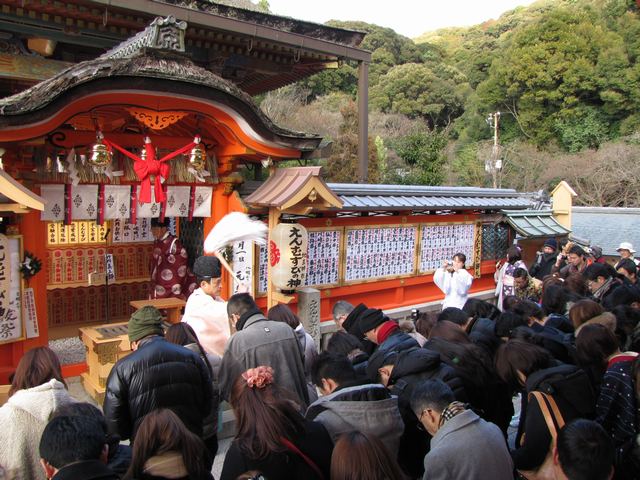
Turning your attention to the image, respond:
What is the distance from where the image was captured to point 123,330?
8023mm

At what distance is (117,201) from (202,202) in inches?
55.0

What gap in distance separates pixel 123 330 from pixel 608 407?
6.61 m

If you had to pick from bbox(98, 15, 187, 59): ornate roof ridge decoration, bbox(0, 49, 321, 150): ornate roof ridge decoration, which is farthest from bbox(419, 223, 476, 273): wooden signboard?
bbox(98, 15, 187, 59): ornate roof ridge decoration

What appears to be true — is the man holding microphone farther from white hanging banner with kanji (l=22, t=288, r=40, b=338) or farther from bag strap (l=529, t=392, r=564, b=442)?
white hanging banner with kanji (l=22, t=288, r=40, b=338)

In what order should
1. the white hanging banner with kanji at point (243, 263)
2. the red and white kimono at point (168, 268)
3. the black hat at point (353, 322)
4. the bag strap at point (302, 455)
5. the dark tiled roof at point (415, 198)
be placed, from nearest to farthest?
1. the bag strap at point (302, 455)
2. the black hat at point (353, 322)
3. the white hanging banner with kanji at point (243, 263)
4. the red and white kimono at point (168, 268)
5. the dark tiled roof at point (415, 198)

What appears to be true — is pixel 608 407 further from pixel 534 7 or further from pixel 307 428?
pixel 534 7

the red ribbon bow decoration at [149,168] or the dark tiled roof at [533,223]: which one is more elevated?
the red ribbon bow decoration at [149,168]

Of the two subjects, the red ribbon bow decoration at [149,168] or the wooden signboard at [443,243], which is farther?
the wooden signboard at [443,243]

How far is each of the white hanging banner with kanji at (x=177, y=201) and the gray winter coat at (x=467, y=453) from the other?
6288mm

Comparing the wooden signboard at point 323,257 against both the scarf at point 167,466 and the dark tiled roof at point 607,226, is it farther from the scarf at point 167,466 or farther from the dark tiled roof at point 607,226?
the dark tiled roof at point 607,226

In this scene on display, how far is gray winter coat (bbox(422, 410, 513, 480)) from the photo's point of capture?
9.43ft

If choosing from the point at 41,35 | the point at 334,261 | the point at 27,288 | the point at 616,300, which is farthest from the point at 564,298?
the point at 41,35

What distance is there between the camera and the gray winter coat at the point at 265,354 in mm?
4402

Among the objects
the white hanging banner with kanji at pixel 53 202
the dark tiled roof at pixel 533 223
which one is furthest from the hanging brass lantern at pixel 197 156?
the dark tiled roof at pixel 533 223
